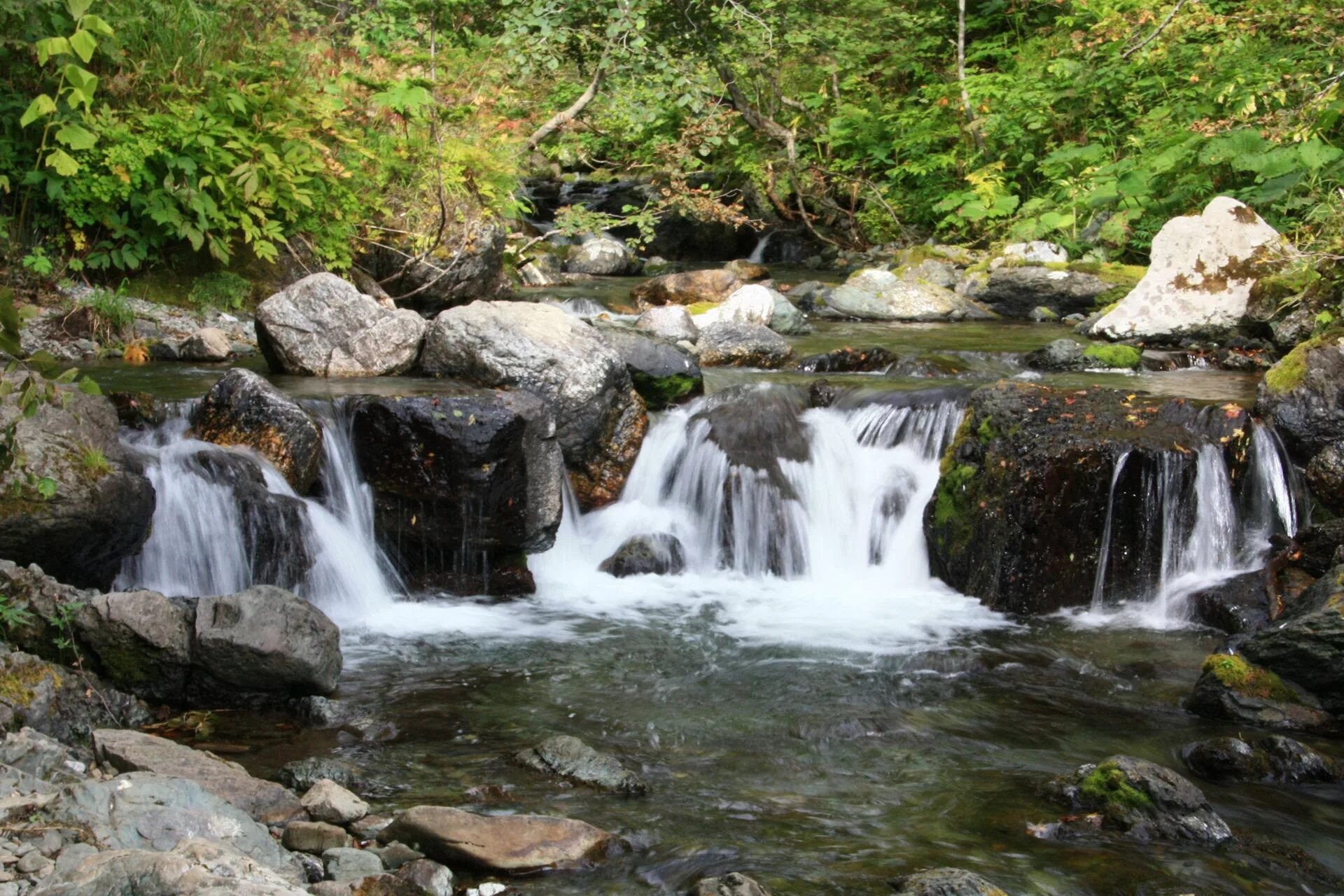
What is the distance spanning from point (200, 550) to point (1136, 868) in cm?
529

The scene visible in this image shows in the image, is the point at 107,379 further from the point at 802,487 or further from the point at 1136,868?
the point at 1136,868

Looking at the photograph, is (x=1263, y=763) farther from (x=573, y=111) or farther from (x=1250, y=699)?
(x=573, y=111)

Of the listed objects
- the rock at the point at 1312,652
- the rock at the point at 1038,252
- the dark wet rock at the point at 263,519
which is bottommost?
the rock at the point at 1312,652

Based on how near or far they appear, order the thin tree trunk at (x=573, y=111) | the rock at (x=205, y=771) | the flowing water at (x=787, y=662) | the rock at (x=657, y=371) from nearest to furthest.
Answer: the rock at (x=205, y=771) < the flowing water at (x=787, y=662) < the rock at (x=657, y=371) < the thin tree trunk at (x=573, y=111)

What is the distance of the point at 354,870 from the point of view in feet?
12.3

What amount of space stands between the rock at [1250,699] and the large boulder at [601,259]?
13461 mm

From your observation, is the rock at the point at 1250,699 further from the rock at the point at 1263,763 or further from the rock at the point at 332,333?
the rock at the point at 332,333

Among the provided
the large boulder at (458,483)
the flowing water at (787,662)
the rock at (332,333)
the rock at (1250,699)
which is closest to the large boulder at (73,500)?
the flowing water at (787,662)

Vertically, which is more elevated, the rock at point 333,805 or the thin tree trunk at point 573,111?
the thin tree trunk at point 573,111

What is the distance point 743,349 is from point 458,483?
14.2 ft

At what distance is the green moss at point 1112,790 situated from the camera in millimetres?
4500

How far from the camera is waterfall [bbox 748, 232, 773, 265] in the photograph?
66.1 ft

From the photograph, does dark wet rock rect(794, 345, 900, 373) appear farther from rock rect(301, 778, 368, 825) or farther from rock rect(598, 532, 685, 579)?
rock rect(301, 778, 368, 825)

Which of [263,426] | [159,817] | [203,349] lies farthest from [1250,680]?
[203,349]
